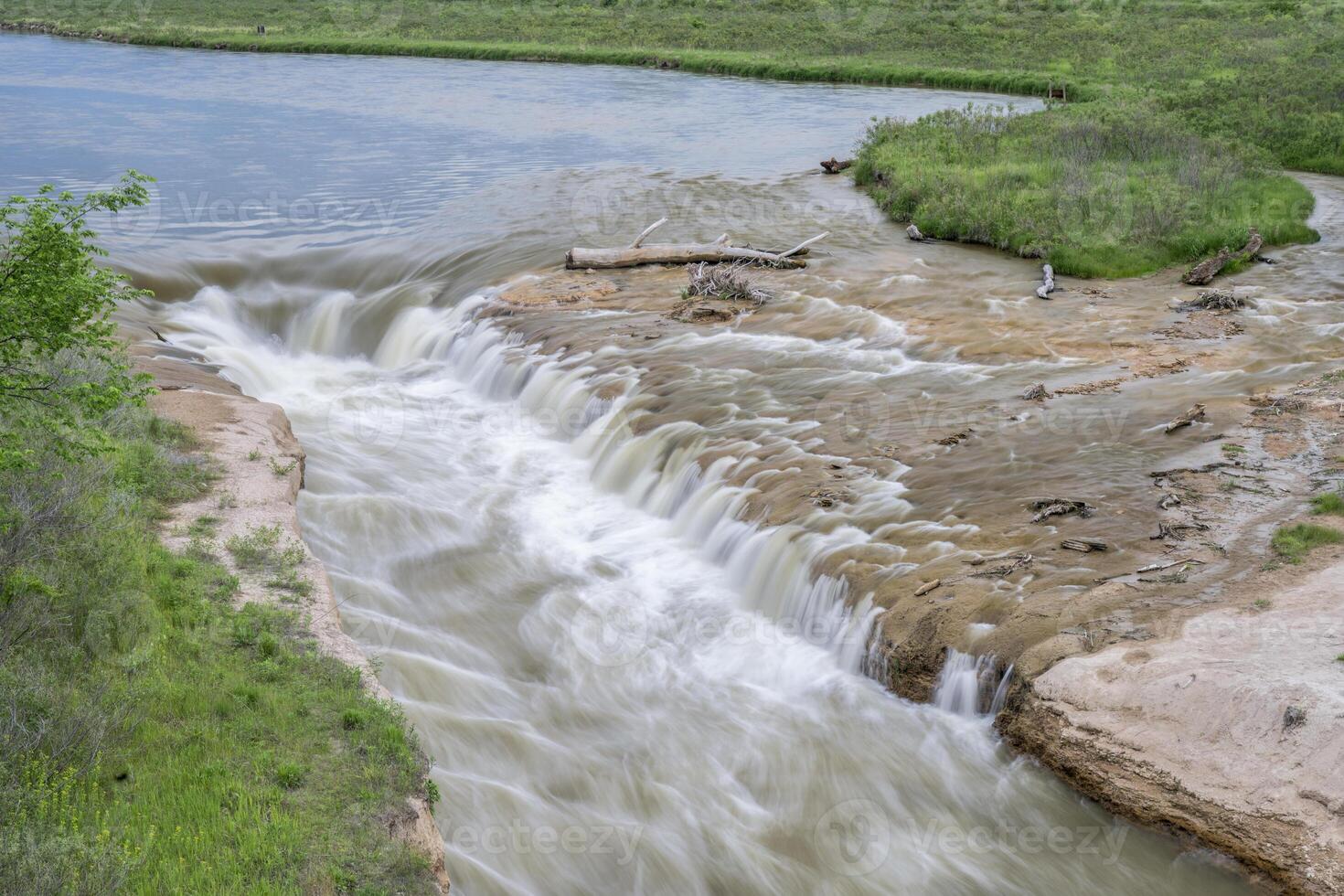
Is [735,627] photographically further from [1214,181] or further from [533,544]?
[1214,181]

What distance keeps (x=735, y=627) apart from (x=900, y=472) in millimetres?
3059

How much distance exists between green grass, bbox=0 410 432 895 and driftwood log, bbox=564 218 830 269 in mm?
13616

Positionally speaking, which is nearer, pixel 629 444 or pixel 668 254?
pixel 629 444

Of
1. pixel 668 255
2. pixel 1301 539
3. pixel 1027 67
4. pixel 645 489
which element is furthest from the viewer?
pixel 1027 67

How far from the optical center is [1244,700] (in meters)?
8.52

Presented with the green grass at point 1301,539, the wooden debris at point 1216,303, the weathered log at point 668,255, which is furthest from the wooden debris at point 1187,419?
the weathered log at point 668,255

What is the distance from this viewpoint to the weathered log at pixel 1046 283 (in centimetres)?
2017

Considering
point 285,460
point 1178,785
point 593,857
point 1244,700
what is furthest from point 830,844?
point 285,460

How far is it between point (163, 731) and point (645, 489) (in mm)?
7950

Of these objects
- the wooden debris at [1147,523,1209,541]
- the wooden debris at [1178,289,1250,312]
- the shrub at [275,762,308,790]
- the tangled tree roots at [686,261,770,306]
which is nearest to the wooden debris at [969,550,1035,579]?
the wooden debris at [1147,523,1209,541]

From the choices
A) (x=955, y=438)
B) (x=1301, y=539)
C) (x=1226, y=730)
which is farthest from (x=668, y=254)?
(x=1226, y=730)

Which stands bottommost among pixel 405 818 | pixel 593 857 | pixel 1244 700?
pixel 593 857

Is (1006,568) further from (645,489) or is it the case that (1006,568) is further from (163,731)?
(163,731)

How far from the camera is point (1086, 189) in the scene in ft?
81.1
